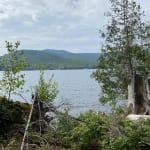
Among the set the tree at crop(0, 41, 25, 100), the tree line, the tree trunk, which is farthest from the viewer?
the tree trunk

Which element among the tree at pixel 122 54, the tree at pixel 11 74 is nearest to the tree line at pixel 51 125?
the tree at pixel 11 74

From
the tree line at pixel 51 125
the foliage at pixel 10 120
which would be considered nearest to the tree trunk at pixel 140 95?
the tree line at pixel 51 125

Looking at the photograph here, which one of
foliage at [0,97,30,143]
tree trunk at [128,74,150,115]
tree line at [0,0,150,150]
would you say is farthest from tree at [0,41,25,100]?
tree trunk at [128,74,150,115]

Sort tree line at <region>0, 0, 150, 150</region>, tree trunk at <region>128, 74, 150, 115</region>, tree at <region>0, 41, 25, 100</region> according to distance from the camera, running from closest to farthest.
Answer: tree line at <region>0, 0, 150, 150</region>
tree at <region>0, 41, 25, 100</region>
tree trunk at <region>128, 74, 150, 115</region>

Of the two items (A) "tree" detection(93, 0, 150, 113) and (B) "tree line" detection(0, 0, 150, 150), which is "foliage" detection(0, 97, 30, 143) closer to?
(B) "tree line" detection(0, 0, 150, 150)

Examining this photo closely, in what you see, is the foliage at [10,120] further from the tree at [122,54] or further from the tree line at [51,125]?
the tree at [122,54]

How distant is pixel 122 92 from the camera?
107ft

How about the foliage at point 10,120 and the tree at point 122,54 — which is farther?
the tree at point 122,54

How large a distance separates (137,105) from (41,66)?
5598 millimetres

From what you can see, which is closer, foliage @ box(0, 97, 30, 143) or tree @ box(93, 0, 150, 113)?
foliage @ box(0, 97, 30, 143)

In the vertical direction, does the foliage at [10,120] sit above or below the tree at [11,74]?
below

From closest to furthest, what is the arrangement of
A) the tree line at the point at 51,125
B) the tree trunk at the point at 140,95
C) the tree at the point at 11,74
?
the tree line at the point at 51,125, the tree at the point at 11,74, the tree trunk at the point at 140,95

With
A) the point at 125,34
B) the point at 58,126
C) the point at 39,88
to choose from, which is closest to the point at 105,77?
the point at 125,34

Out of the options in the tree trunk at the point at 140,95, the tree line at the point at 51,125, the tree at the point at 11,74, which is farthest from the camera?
the tree trunk at the point at 140,95
